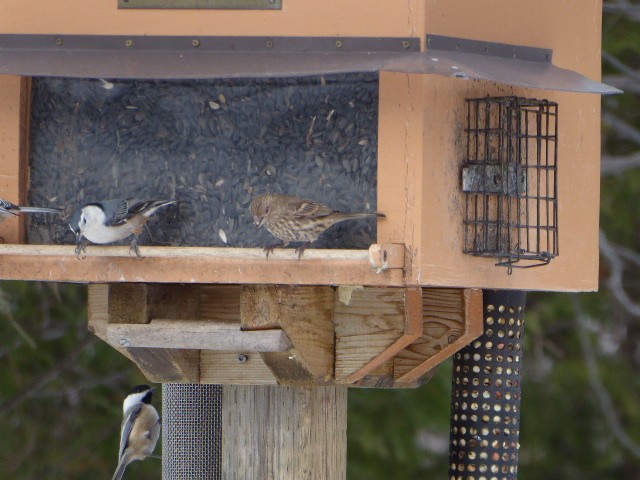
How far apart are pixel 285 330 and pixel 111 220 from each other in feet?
2.48

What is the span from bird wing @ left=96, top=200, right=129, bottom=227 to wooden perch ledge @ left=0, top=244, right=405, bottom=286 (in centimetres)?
10

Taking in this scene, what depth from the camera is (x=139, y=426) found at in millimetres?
7727

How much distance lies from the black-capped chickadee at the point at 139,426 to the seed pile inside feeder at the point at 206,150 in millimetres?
2093

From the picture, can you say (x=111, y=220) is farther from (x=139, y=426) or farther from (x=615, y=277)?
(x=615, y=277)

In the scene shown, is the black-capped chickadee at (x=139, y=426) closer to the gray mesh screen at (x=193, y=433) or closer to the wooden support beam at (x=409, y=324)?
the gray mesh screen at (x=193, y=433)

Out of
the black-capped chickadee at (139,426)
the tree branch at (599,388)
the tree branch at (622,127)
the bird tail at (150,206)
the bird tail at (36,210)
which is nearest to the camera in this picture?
the bird tail at (150,206)

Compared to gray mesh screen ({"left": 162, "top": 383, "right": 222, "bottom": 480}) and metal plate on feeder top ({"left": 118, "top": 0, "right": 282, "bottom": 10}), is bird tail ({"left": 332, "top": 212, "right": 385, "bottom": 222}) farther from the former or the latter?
gray mesh screen ({"left": 162, "top": 383, "right": 222, "bottom": 480})

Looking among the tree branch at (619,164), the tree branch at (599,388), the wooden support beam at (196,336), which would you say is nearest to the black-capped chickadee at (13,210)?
the wooden support beam at (196,336)

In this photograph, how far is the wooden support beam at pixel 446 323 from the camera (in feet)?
18.6

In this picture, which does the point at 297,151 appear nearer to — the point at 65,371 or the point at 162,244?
the point at 162,244

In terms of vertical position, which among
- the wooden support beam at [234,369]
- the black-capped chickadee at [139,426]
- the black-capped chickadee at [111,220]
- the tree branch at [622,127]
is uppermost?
the tree branch at [622,127]

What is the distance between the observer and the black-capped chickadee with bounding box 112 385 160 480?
760 centimetres

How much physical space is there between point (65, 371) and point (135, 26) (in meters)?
3.81

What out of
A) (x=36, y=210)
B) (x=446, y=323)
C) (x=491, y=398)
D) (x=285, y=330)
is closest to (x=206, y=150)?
(x=36, y=210)
